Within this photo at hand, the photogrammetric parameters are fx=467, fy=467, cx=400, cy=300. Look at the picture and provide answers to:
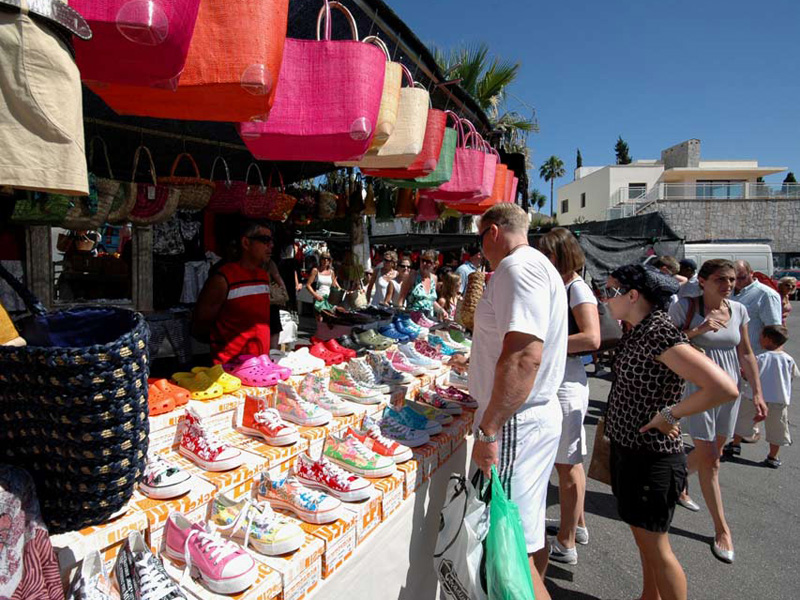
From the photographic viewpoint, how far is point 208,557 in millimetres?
1433

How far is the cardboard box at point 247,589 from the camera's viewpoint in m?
1.39

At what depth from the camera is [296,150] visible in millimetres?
1873

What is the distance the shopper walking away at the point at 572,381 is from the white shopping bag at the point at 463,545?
1.09 meters

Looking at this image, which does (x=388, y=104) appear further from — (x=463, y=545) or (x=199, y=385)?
(x=463, y=545)

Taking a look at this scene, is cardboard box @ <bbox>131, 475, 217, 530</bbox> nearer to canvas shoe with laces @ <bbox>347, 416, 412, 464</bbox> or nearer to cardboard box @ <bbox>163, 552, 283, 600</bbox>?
cardboard box @ <bbox>163, 552, 283, 600</bbox>

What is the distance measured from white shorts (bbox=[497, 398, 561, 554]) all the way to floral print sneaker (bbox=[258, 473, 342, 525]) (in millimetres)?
Answer: 741

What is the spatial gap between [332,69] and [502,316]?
118cm

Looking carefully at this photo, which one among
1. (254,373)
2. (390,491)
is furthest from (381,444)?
(254,373)

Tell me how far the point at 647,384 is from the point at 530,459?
73 centimetres

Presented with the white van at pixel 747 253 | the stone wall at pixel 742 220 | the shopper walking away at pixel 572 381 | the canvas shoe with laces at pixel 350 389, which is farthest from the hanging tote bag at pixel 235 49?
the stone wall at pixel 742 220

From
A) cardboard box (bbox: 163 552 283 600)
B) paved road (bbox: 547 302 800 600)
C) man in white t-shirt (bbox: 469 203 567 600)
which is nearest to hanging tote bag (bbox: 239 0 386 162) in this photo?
man in white t-shirt (bbox: 469 203 567 600)

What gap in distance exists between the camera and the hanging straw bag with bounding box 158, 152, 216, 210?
324cm

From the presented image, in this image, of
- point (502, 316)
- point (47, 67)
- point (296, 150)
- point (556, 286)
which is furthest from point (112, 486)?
point (556, 286)

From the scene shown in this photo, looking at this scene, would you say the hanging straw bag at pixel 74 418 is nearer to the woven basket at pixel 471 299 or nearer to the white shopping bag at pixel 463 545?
the white shopping bag at pixel 463 545
